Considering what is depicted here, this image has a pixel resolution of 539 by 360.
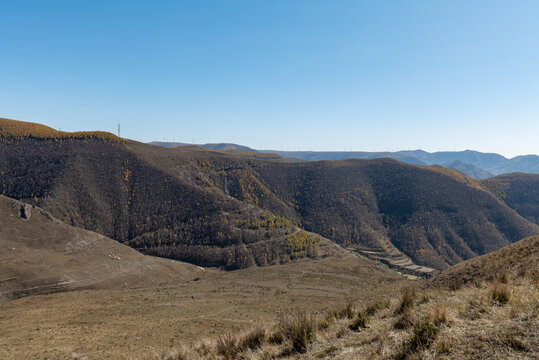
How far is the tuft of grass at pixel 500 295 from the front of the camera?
8.86m

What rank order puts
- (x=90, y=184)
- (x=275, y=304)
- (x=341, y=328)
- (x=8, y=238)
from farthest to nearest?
(x=90, y=184), (x=8, y=238), (x=275, y=304), (x=341, y=328)

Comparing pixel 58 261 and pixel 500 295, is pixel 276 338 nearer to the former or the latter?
pixel 500 295

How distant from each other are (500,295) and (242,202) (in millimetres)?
97744

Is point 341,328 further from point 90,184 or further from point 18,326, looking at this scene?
point 90,184

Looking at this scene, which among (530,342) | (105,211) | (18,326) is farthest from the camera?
(105,211)

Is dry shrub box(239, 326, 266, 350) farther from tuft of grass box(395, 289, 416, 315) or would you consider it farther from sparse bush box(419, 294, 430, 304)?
sparse bush box(419, 294, 430, 304)

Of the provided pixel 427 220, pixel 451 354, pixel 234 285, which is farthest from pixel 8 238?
pixel 427 220

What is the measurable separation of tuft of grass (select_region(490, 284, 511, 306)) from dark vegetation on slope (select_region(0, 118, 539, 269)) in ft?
225

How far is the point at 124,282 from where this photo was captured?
163 feet

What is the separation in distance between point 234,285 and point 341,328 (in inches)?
1691

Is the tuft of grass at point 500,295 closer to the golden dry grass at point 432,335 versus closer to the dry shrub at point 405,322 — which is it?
the golden dry grass at point 432,335

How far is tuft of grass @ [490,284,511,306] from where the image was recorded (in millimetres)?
8859

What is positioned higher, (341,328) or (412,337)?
(412,337)

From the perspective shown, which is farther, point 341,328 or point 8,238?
point 8,238
